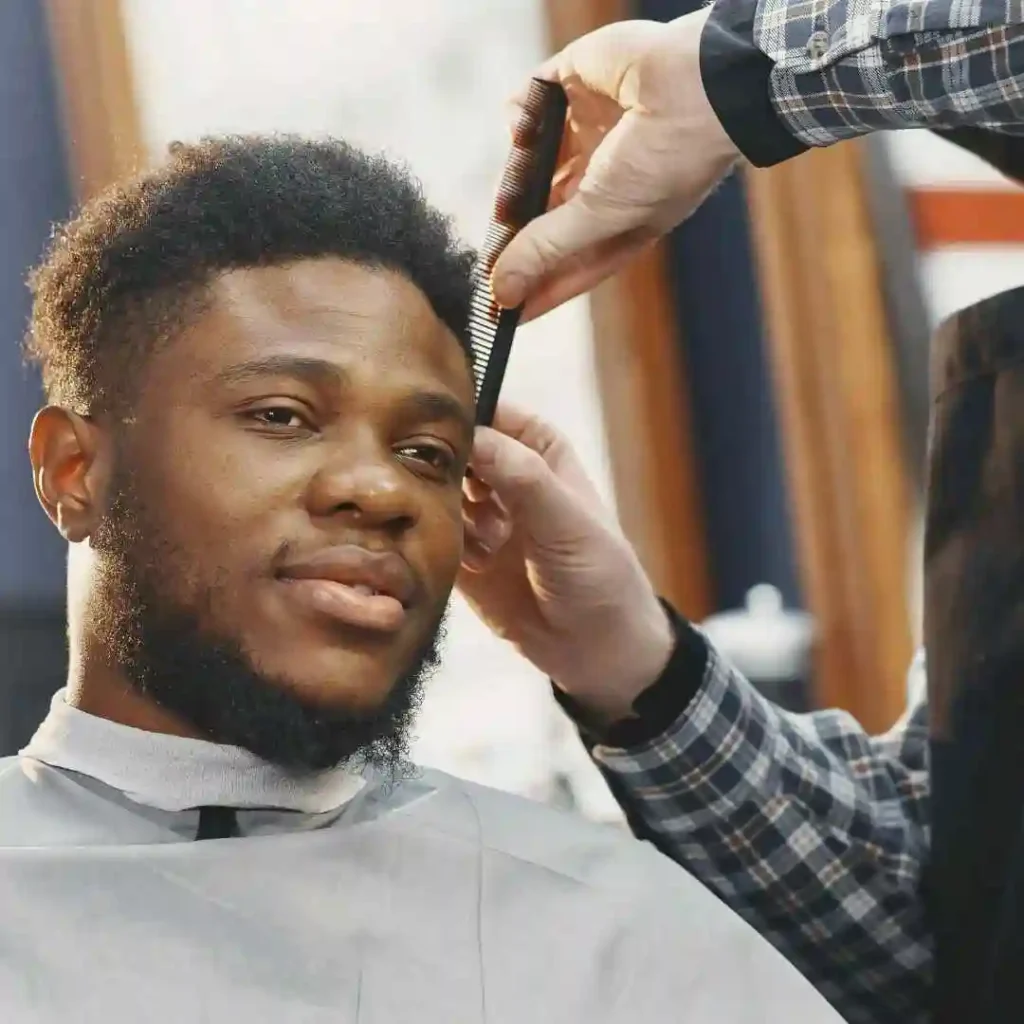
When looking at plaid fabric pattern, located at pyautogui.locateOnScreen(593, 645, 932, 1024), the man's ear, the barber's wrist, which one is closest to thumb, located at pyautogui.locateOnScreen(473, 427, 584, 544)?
the barber's wrist

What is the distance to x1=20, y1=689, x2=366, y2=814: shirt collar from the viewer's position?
107cm

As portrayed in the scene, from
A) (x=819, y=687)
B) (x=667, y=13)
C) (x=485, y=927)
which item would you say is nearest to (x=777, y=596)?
(x=819, y=687)

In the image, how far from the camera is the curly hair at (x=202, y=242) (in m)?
1.12

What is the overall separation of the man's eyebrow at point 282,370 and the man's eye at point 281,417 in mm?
25

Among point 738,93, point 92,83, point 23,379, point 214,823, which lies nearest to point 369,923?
point 214,823

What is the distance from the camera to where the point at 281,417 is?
107 cm

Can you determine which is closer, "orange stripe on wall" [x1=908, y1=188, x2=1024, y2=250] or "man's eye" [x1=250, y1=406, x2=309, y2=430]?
"man's eye" [x1=250, y1=406, x2=309, y2=430]

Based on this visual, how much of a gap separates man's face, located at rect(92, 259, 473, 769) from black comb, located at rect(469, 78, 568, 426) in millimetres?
177

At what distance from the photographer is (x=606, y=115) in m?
1.32

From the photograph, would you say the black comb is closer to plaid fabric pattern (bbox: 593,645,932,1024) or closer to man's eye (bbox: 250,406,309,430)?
man's eye (bbox: 250,406,309,430)

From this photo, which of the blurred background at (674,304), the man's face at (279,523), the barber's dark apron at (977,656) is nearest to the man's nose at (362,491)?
the man's face at (279,523)

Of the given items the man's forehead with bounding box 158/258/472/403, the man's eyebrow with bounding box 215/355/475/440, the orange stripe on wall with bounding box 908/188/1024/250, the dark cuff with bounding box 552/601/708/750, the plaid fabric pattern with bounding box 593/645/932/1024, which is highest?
the man's forehead with bounding box 158/258/472/403

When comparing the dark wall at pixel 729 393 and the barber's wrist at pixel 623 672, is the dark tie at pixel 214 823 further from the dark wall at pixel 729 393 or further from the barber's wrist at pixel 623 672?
the dark wall at pixel 729 393

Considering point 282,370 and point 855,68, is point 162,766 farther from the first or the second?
point 855,68
